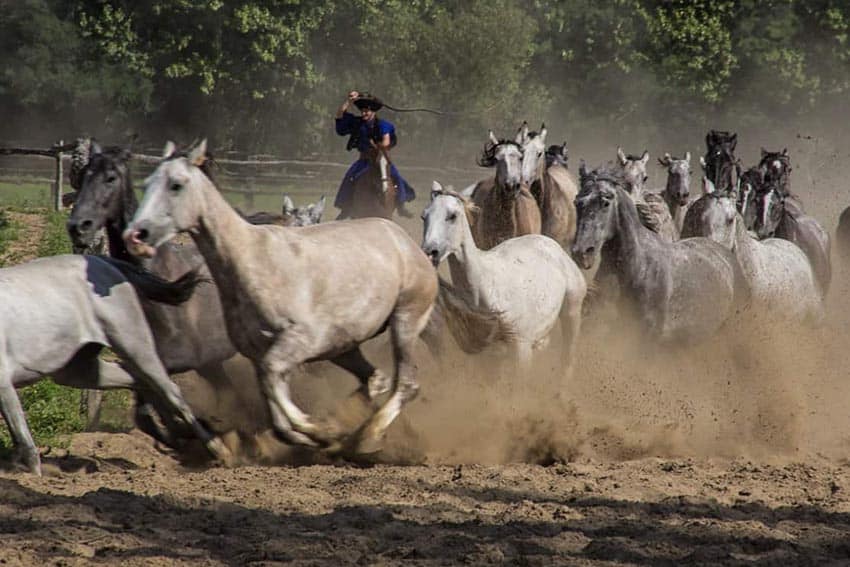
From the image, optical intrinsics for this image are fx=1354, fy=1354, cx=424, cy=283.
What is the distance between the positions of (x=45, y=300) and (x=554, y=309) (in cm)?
379

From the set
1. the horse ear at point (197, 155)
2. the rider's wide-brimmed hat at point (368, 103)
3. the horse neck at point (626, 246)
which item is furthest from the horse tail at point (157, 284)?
the rider's wide-brimmed hat at point (368, 103)

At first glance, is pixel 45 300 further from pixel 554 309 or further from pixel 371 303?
pixel 554 309

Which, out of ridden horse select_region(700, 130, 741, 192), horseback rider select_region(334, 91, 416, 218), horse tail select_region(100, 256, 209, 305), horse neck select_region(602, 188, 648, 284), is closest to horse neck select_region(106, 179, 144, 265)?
horse tail select_region(100, 256, 209, 305)

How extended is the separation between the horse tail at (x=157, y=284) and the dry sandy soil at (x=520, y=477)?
99 cm

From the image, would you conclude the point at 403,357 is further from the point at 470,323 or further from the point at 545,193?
the point at 545,193

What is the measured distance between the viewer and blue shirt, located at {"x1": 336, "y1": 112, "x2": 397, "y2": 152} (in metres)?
12.7

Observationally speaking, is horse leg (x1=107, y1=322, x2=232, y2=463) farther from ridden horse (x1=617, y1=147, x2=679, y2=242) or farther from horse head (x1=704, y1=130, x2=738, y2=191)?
horse head (x1=704, y1=130, x2=738, y2=191)

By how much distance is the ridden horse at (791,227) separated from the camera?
1438cm

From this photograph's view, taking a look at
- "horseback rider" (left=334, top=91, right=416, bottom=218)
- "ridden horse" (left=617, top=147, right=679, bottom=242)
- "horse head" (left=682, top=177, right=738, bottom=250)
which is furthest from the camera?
"ridden horse" (left=617, top=147, right=679, bottom=242)

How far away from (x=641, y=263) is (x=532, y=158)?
3359 millimetres

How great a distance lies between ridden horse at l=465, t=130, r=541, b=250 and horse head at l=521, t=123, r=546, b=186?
0.74 feet

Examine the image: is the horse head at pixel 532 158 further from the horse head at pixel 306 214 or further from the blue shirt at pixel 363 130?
the horse head at pixel 306 214

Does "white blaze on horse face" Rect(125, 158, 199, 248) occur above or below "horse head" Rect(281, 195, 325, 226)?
above

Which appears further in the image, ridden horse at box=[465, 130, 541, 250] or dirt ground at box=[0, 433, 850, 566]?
ridden horse at box=[465, 130, 541, 250]
